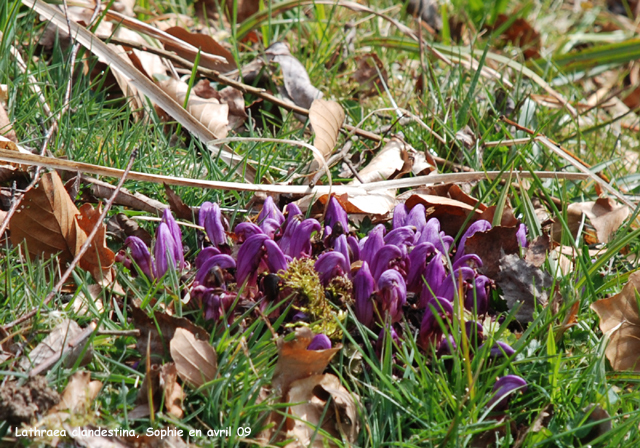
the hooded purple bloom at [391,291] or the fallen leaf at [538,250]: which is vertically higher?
the hooded purple bloom at [391,291]

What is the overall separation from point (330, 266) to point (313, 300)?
150 millimetres

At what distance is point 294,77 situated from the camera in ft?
12.5

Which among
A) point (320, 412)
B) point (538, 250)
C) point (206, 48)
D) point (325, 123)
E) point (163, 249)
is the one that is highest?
point (206, 48)

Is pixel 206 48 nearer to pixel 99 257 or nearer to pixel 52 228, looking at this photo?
pixel 52 228

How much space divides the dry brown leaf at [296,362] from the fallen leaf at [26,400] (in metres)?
0.62

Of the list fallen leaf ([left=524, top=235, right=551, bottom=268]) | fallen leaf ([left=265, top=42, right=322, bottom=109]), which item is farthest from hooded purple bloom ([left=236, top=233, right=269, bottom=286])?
fallen leaf ([left=265, top=42, right=322, bottom=109])

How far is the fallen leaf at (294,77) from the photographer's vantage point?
3745 millimetres

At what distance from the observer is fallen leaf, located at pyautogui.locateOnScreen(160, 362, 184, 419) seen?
1747 millimetres

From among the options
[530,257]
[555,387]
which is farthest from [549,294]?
[555,387]

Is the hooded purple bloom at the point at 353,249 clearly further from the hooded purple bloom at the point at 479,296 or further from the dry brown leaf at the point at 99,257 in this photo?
the dry brown leaf at the point at 99,257

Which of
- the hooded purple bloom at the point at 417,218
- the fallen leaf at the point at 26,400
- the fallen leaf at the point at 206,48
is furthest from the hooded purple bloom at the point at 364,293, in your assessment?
the fallen leaf at the point at 206,48

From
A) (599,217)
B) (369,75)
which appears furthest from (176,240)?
(369,75)

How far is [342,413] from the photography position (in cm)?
188

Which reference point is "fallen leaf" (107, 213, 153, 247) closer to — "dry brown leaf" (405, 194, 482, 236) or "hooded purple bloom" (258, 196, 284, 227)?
Answer: "hooded purple bloom" (258, 196, 284, 227)
